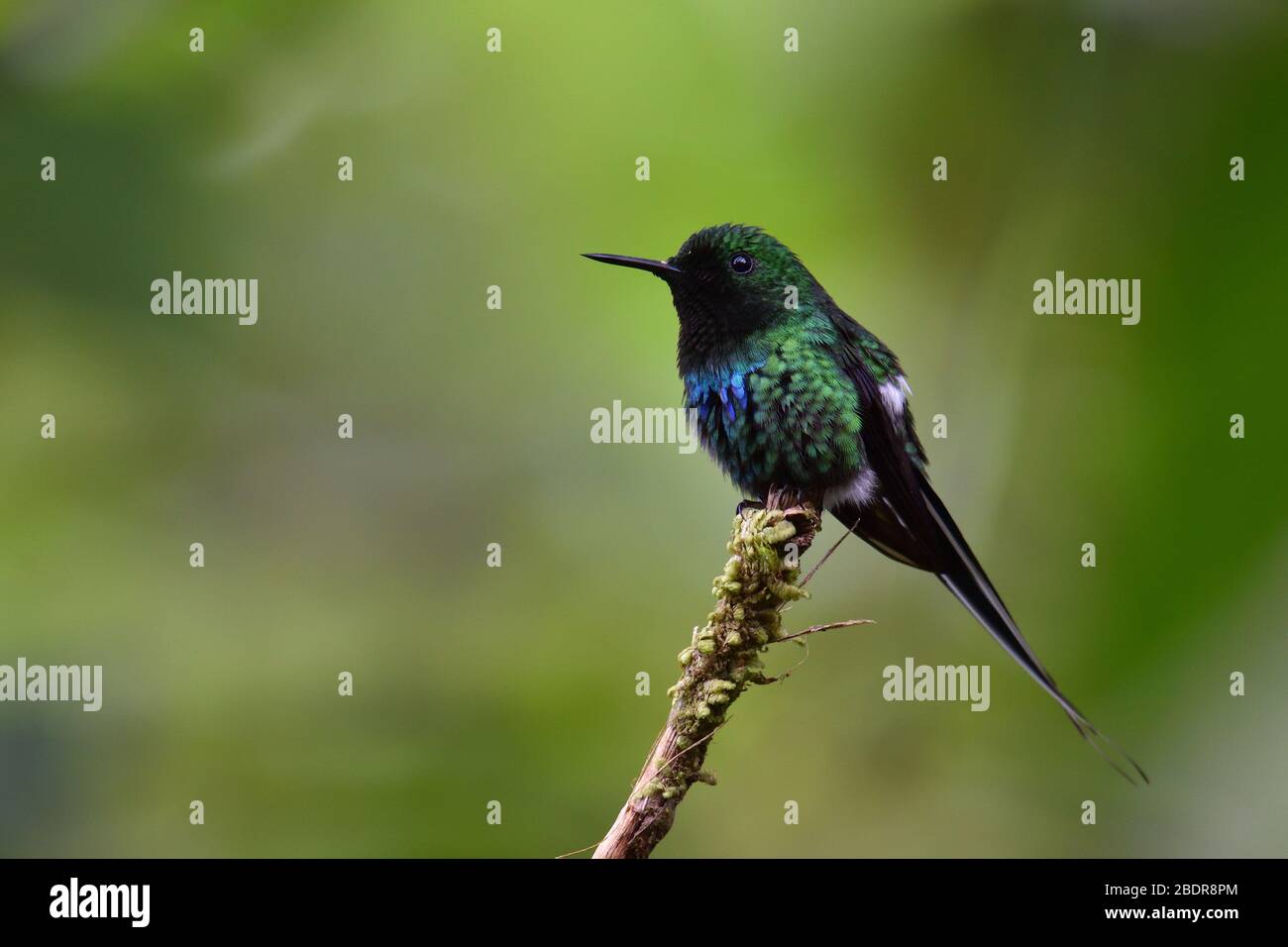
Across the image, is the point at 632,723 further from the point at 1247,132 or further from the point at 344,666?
the point at 1247,132

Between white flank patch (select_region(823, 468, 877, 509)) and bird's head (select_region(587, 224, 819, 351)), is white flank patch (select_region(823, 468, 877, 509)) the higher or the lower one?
the lower one

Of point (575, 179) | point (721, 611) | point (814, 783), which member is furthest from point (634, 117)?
point (721, 611)

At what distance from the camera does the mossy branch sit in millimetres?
Result: 2854

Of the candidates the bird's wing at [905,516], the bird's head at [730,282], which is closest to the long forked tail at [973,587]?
the bird's wing at [905,516]

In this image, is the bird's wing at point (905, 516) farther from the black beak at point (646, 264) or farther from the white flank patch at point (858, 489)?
the black beak at point (646, 264)

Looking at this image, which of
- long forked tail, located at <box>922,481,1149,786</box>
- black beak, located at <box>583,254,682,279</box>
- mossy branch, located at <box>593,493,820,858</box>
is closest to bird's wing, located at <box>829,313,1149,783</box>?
long forked tail, located at <box>922,481,1149,786</box>

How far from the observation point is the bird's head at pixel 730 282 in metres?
4.94

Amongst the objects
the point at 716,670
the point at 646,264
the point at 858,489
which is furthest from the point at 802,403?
the point at 716,670

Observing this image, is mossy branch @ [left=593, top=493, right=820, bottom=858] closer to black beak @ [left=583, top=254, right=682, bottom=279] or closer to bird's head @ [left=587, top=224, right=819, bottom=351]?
bird's head @ [left=587, top=224, right=819, bottom=351]

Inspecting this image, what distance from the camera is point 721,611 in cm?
334

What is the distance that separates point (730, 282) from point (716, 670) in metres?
2.26

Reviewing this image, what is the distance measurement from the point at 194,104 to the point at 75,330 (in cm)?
161

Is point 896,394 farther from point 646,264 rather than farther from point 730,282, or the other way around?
point 646,264

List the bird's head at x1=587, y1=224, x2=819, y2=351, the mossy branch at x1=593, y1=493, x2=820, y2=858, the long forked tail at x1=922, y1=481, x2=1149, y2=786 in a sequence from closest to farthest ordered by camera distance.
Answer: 1. the mossy branch at x1=593, y1=493, x2=820, y2=858
2. the long forked tail at x1=922, y1=481, x2=1149, y2=786
3. the bird's head at x1=587, y1=224, x2=819, y2=351
